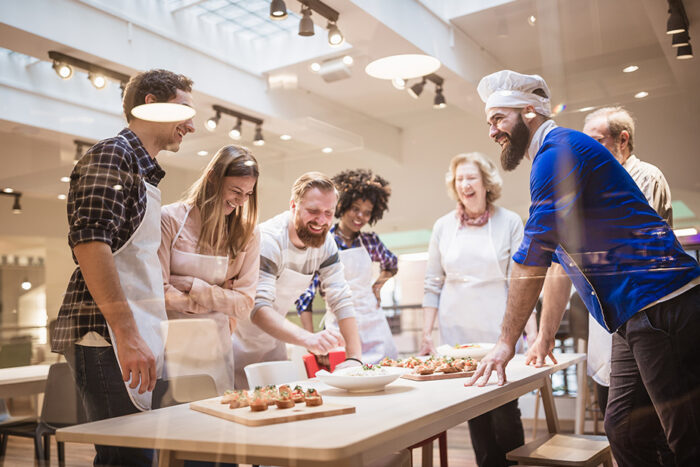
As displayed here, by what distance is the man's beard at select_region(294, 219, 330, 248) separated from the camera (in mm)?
2160

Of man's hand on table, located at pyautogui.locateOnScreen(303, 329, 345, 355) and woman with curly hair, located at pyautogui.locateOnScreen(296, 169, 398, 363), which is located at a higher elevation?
woman with curly hair, located at pyautogui.locateOnScreen(296, 169, 398, 363)

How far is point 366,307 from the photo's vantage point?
269 centimetres

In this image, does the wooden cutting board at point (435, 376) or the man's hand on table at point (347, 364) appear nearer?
the wooden cutting board at point (435, 376)

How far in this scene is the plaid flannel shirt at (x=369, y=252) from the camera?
2.42 m

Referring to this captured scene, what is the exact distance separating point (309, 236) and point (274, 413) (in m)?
1.21

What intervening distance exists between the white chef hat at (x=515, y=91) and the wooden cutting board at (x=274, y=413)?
1088 millimetres

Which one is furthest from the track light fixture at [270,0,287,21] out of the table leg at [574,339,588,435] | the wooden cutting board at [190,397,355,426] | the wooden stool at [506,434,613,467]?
the table leg at [574,339,588,435]

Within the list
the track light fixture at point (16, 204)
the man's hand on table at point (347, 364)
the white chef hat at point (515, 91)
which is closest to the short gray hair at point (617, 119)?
the white chef hat at point (515, 91)

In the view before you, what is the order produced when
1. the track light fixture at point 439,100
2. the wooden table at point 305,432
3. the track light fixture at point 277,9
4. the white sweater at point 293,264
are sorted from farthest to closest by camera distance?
the track light fixture at point 439,100, the track light fixture at point 277,9, the white sweater at point 293,264, the wooden table at point 305,432

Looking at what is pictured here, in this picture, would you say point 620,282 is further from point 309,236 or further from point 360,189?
point 360,189

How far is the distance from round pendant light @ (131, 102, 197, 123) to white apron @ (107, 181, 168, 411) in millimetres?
197

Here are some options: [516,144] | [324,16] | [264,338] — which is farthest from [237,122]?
[516,144]

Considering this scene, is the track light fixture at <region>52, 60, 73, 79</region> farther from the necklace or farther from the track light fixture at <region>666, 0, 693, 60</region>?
the track light fixture at <region>666, 0, 693, 60</region>

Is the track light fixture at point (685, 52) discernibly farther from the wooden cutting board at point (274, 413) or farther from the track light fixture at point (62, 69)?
the track light fixture at point (62, 69)
